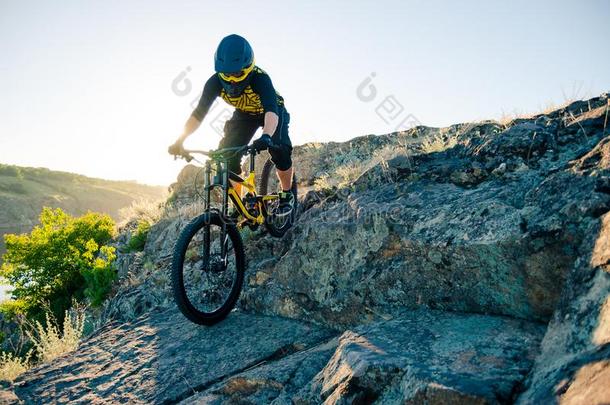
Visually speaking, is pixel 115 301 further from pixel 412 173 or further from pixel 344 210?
pixel 412 173

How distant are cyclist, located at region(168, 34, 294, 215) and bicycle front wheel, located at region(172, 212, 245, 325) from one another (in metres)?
1.00

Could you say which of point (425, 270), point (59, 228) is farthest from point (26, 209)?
point (425, 270)

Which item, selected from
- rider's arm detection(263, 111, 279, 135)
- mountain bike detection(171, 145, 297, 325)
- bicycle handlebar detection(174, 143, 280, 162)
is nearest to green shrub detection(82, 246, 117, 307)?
mountain bike detection(171, 145, 297, 325)

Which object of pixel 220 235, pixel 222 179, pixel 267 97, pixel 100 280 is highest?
pixel 267 97

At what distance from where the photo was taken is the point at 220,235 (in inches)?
196

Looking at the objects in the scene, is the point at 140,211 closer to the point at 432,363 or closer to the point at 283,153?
the point at 283,153

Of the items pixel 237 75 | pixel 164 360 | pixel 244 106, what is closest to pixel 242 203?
pixel 244 106

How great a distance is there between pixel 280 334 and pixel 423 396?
248cm

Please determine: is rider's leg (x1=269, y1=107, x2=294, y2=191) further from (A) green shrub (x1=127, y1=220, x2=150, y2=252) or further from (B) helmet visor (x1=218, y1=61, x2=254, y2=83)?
(A) green shrub (x1=127, y1=220, x2=150, y2=252)

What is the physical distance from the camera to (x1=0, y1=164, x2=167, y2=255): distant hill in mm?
78562

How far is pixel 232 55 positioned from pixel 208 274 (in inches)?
108

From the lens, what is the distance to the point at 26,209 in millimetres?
80438

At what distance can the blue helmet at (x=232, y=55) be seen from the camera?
4.84 meters

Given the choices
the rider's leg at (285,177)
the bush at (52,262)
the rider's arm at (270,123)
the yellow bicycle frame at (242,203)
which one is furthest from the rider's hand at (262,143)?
the bush at (52,262)
